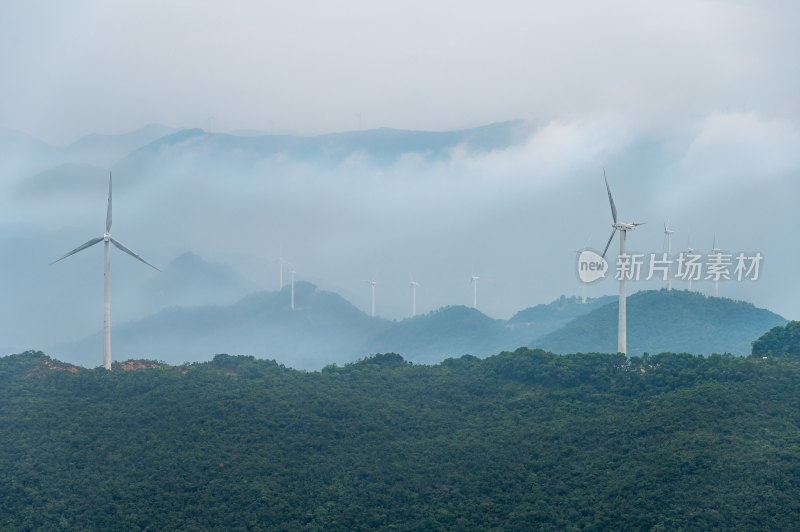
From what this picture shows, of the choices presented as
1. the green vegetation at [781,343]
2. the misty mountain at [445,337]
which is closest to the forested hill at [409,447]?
the green vegetation at [781,343]

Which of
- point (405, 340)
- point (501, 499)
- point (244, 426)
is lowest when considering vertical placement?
point (501, 499)

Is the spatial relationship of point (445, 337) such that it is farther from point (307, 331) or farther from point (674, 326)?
point (674, 326)

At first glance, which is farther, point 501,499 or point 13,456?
point 13,456

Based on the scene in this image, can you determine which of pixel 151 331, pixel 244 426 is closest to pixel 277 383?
pixel 244 426

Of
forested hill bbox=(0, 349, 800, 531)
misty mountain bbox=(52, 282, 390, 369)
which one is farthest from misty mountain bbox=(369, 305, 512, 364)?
forested hill bbox=(0, 349, 800, 531)

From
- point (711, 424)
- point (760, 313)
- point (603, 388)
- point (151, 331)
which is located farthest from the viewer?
point (151, 331)

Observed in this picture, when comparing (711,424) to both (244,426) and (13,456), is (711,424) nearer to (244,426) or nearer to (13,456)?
(244,426)

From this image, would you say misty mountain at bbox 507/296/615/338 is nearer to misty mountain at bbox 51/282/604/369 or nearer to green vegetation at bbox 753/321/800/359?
misty mountain at bbox 51/282/604/369
